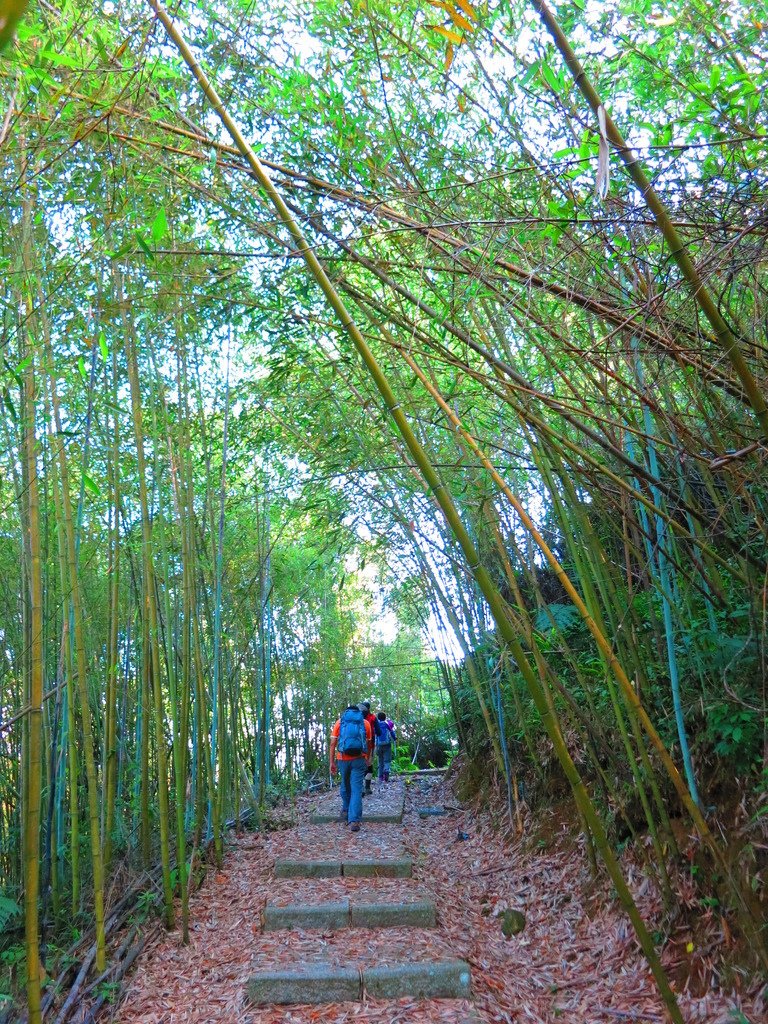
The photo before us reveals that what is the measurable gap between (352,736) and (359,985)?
2.76 m

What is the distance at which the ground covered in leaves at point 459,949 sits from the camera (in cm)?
281

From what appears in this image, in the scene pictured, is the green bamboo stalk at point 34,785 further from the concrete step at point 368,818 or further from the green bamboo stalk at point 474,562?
the concrete step at point 368,818

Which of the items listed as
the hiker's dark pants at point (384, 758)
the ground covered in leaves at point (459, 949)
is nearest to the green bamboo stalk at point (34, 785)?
the ground covered in leaves at point (459, 949)

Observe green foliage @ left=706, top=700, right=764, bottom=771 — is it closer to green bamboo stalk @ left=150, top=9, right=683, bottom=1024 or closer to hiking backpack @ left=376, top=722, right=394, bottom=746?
green bamboo stalk @ left=150, top=9, right=683, bottom=1024

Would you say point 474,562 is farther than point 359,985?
No

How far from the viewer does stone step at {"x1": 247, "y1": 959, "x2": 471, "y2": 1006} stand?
297 cm

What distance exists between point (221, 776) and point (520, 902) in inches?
92.6

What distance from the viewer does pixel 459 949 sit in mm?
3359

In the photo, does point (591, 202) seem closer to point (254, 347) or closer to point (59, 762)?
point (254, 347)

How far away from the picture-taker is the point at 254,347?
5.23m

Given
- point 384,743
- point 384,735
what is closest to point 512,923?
point 384,735

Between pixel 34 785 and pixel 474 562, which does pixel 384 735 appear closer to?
pixel 34 785

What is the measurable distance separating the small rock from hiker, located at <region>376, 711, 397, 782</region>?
4.78 meters

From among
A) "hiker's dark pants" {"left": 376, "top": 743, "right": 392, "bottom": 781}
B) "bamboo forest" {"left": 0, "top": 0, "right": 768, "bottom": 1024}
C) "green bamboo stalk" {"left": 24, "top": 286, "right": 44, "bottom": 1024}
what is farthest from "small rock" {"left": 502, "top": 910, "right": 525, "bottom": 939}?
"hiker's dark pants" {"left": 376, "top": 743, "right": 392, "bottom": 781}
